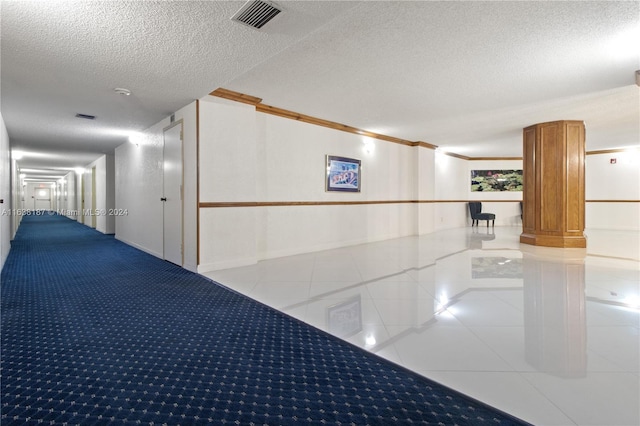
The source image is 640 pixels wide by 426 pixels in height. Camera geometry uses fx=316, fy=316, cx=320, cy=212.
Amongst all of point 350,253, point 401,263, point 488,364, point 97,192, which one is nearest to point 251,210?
point 350,253

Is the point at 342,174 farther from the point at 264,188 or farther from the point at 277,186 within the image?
the point at 264,188

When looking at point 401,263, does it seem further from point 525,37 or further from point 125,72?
point 125,72

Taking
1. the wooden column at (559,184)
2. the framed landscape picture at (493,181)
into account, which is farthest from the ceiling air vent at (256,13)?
the framed landscape picture at (493,181)

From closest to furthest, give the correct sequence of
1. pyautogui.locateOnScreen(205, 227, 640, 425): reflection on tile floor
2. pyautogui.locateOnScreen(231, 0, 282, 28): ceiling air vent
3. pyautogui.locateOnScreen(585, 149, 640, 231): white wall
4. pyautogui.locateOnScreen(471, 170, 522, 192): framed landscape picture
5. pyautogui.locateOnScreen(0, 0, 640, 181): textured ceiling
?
pyautogui.locateOnScreen(205, 227, 640, 425): reflection on tile floor, pyautogui.locateOnScreen(231, 0, 282, 28): ceiling air vent, pyautogui.locateOnScreen(0, 0, 640, 181): textured ceiling, pyautogui.locateOnScreen(585, 149, 640, 231): white wall, pyautogui.locateOnScreen(471, 170, 522, 192): framed landscape picture

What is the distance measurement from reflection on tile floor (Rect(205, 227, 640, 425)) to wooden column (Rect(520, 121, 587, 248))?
3.93 ft

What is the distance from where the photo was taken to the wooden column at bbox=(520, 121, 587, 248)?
22.1 ft

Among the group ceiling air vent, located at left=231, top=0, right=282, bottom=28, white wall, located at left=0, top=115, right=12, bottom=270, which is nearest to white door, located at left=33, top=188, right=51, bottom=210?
white wall, located at left=0, top=115, right=12, bottom=270

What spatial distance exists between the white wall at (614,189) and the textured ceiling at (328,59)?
236 inches

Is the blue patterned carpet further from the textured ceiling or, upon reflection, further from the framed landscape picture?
the framed landscape picture

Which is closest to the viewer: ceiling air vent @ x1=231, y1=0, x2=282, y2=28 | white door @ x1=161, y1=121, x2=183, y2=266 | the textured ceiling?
ceiling air vent @ x1=231, y1=0, x2=282, y2=28

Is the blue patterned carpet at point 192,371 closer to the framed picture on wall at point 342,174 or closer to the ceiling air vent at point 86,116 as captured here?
the ceiling air vent at point 86,116

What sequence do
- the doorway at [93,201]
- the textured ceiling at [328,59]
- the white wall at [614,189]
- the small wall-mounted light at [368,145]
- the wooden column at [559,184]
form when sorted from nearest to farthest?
the textured ceiling at [328,59] → the wooden column at [559,184] → the small wall-mounted light at [368,145] → the white wall at [614,189] → the doorway at [93,201]

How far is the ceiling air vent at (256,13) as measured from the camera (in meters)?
2.39

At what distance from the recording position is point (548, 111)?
19.9 ft
